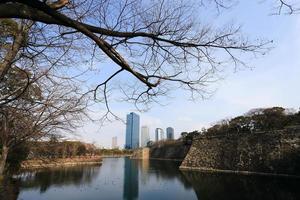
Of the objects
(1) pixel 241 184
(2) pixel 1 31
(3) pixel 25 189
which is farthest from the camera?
(1) pixel 241 184

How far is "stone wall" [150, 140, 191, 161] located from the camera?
2424 inches

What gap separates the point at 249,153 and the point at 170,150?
3892 cm

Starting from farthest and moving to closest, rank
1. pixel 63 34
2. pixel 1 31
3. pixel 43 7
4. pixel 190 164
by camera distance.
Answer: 1. pixel 190 164
2. pixel 1 31
3. pixel 63 34
4. pixel 43 7

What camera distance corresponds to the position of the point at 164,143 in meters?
72.4

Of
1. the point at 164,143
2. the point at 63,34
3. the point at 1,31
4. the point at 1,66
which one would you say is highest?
the point at 164,143

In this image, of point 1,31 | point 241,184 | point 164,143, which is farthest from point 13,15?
point 164,143

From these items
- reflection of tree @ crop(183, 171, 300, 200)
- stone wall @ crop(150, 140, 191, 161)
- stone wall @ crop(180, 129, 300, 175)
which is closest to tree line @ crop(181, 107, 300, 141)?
stone wall @ crop(180, 129, 300, 175)

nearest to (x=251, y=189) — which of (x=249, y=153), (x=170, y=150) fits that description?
(x=249, y=153)

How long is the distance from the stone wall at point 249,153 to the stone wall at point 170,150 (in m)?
21.6

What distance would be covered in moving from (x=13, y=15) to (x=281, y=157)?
25606 mm

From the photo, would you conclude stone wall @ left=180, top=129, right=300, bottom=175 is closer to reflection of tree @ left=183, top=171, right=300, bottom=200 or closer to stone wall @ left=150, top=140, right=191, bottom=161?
reflection of tree @ left=183, top=171, right=300, bottom=200

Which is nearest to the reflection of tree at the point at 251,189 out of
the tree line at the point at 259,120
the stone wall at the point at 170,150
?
the tree line at the point at 259,120

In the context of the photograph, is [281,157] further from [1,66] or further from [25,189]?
[1,66]

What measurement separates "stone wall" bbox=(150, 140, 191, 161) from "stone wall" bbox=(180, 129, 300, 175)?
70.8 ft
